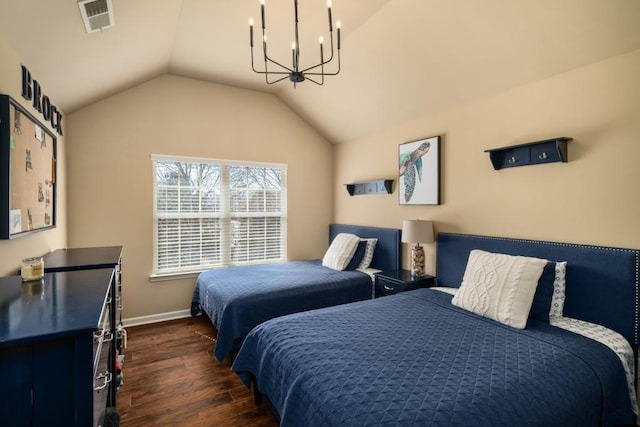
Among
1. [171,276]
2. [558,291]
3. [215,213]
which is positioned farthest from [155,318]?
[558,291]

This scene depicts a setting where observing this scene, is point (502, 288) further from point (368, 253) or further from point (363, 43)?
point (363, 43)

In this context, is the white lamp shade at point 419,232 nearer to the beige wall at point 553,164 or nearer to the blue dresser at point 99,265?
the beige wall at point 553,164

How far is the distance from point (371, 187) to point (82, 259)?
317 cm

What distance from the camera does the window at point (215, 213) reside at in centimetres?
402

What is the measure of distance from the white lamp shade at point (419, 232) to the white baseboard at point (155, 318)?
2.90m

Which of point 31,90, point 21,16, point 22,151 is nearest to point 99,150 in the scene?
point 31,90

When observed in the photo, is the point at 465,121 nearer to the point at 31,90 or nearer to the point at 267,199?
the point at 267,199

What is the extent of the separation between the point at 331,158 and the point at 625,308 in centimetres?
390

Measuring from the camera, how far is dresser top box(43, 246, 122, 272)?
205cm

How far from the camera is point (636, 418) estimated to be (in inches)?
74.2

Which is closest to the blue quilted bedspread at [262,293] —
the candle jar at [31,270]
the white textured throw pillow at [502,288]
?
the white textured throw pillow at [502,288]

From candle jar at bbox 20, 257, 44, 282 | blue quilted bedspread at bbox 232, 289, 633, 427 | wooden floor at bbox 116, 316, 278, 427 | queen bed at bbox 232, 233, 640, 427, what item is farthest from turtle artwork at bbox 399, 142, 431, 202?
A: candle jar at bbox 20, 257, 44, 282

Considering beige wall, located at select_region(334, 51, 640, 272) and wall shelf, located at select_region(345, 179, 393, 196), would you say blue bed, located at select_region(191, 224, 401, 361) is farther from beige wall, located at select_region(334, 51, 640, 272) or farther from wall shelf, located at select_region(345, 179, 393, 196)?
beige wall, located at select_region(334, 51, 640, 272)

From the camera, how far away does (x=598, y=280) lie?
218 cm
